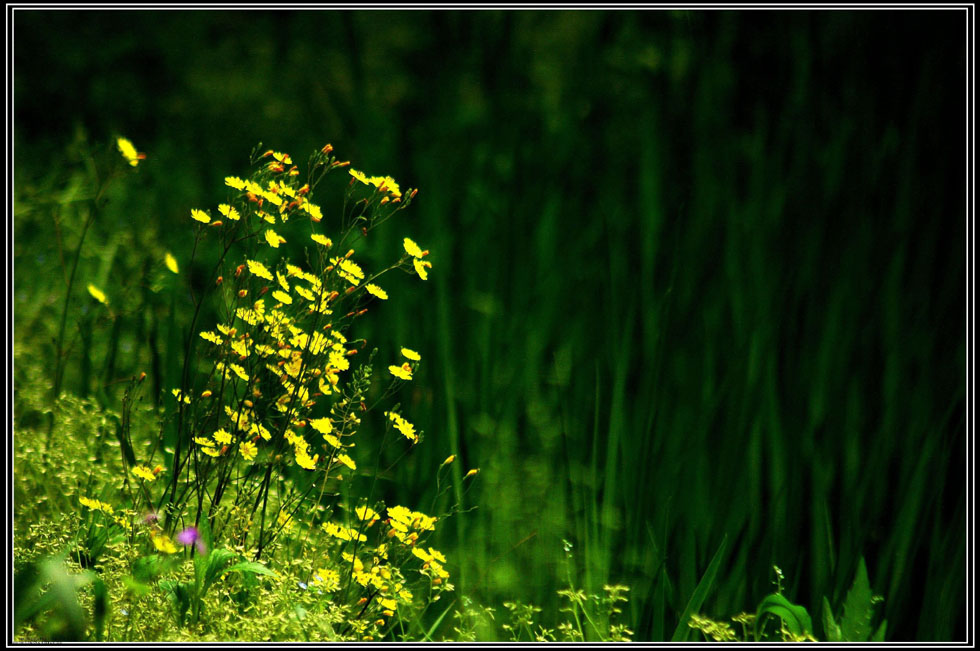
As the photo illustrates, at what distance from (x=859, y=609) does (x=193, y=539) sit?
1.38 m

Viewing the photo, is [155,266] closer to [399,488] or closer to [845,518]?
[399,488]

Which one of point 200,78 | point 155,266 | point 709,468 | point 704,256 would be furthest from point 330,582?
point 200,78

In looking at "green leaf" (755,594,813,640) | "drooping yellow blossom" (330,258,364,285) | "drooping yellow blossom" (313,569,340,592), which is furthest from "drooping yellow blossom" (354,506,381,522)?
"green leaf" (755,594,813,640)

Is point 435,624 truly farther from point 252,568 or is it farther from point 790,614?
point 790,614

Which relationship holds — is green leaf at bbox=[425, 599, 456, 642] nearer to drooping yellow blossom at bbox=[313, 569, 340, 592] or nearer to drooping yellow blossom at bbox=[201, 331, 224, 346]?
drooping yellow blossom at bbox=[313, 569, 340, 592]

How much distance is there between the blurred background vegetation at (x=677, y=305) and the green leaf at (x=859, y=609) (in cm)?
14

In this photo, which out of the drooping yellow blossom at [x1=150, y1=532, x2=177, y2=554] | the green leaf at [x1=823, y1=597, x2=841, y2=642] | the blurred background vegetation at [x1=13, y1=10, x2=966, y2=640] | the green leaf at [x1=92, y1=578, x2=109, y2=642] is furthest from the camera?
the blurred background vegetation at [x1=13, y1=10, x2=966, y2=640]

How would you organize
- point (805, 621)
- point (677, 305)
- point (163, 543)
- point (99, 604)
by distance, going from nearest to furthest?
1. point (99, 604)
2. point (163, 543)
3. point (805, 621)
4. point (677, 305)

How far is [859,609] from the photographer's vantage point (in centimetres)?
180

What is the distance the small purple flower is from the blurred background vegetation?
0.53 m

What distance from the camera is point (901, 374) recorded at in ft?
6.98

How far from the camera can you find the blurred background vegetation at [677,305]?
199 cm

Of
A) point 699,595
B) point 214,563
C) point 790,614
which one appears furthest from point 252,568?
point 790,614

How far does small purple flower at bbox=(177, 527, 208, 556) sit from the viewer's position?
1.69 metres
